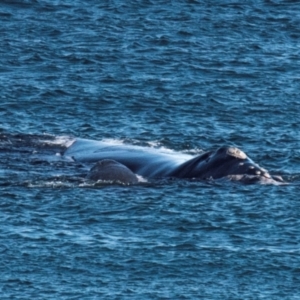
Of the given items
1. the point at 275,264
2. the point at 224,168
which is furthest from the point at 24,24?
the point at 275,264

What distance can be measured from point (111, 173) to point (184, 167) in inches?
66.5

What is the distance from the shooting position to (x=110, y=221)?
27625 millimetres

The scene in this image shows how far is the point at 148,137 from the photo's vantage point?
120 ft

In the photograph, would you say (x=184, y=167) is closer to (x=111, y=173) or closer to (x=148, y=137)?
(x=111, y=173)

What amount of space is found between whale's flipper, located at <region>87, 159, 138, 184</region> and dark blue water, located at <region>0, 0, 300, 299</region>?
1.32ft

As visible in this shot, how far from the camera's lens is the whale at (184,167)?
102ft

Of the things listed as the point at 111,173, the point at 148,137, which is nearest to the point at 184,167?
the point at 111,173

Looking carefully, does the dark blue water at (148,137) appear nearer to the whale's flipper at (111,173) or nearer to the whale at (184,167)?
the whale's flipper at (111,173)

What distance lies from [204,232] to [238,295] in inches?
139

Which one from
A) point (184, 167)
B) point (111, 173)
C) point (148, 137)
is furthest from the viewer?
Result: point (148, 137)

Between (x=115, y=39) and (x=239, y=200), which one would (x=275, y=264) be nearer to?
(x=239, y=200)

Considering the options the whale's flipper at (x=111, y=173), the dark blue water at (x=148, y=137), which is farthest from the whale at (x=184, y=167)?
the dark blue water at (x=148, y=137)

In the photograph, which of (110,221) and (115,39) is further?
(115,39)

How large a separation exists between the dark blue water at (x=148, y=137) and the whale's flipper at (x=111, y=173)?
15.8 inches
